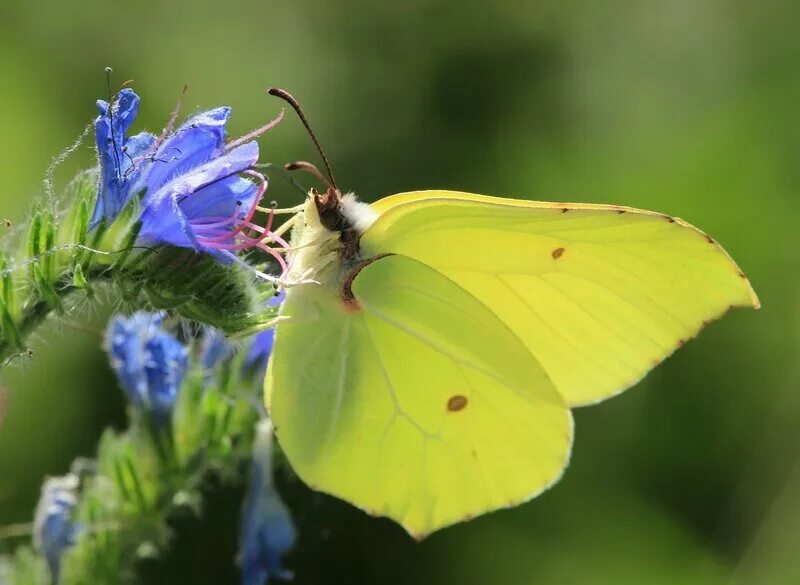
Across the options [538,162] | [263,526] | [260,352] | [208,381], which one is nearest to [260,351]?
[260,352]

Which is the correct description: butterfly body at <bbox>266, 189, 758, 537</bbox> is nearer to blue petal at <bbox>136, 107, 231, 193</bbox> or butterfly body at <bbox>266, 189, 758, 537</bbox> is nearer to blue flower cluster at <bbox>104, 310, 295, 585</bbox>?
blue flower cluster at <bbox>104, 310, 295, 585</bbox>

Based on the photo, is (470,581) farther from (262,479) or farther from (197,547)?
(262,479)

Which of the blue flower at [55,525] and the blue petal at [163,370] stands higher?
the blue petal at [163,370]

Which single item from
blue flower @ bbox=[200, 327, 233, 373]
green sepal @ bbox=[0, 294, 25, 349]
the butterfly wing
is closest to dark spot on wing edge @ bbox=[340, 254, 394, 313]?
the butterfly wing

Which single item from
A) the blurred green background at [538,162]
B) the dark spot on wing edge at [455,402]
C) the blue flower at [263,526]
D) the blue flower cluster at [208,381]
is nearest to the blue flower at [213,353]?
the blue flower cluster at [208,381]

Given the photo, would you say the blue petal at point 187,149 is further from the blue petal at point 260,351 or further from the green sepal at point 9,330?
the blue petal at point 260,351

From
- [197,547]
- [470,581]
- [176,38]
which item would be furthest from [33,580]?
[176,38]
